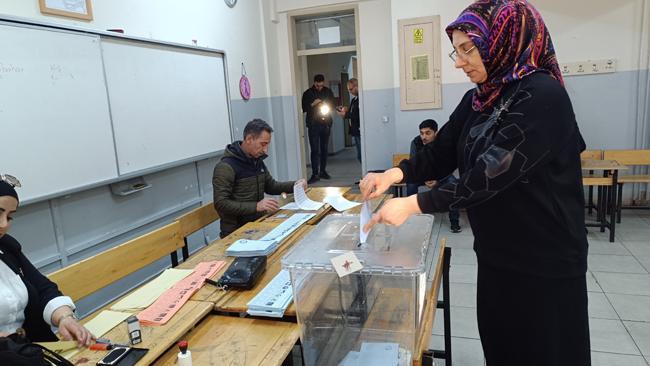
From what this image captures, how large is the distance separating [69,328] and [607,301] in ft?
9.46

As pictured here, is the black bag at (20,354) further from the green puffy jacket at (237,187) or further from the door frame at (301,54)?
the door frame at (301,54)

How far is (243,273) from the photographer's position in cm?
160

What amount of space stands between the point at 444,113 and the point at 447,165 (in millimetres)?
3616

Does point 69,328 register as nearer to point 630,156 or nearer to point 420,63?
point 420,63

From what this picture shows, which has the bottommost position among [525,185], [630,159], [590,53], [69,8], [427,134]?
[630,159]

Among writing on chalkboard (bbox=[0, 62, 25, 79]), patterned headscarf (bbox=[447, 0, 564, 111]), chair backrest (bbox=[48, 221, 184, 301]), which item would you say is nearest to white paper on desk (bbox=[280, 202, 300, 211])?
chair backrest (bbox=[48, 221, 184, 301])

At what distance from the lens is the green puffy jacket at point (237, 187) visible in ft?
8.86

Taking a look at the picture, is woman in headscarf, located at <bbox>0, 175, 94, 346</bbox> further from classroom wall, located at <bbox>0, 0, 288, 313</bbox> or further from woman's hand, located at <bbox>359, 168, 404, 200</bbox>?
classroom wall, located at <bbox>0, 0, 288, 313</bbox>

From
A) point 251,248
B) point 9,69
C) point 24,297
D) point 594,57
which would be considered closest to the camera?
point 24,297

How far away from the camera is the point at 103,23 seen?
2.99 m

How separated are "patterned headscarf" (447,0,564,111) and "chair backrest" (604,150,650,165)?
3.91 metres

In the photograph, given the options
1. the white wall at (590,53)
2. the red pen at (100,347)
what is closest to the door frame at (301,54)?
the white wall at (590,53)

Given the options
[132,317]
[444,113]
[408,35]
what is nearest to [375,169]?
[444,113]

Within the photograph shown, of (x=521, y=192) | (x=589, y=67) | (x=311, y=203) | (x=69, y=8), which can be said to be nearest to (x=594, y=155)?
(x=589, y=67)
